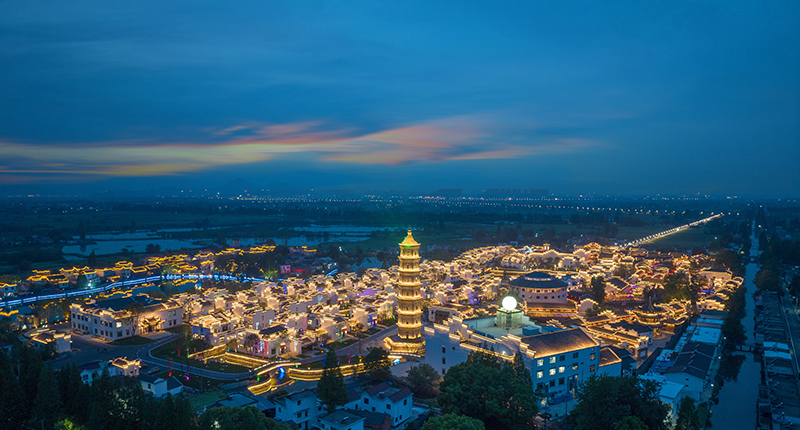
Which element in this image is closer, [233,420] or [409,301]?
[233,420]

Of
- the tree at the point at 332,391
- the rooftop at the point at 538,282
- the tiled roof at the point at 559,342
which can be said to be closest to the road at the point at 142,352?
the tree at the point at 332,391

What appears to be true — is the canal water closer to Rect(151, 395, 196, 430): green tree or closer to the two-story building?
Rect(151, 395, 196, 430): green tree

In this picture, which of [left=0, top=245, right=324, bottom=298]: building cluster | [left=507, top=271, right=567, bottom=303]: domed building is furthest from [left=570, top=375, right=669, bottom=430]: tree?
[left=0, top=245, right=324, bottom=298]: building cluster

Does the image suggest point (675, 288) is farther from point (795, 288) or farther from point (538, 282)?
point (538, 282)

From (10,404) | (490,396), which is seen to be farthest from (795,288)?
(10,404)

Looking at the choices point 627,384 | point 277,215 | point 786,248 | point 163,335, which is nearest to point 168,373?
point 163,335
